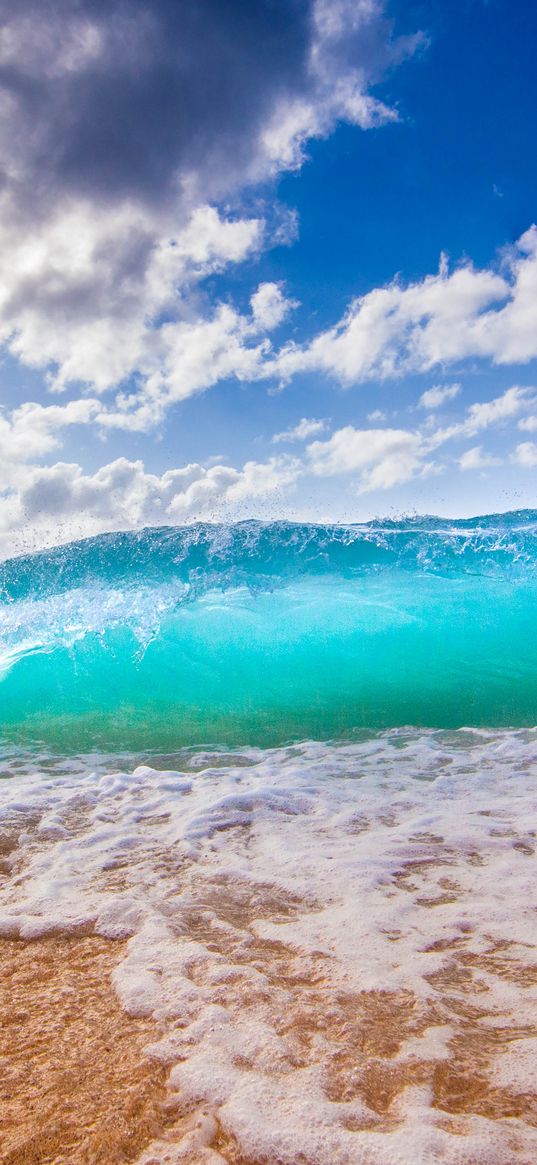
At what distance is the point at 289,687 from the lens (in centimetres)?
1177

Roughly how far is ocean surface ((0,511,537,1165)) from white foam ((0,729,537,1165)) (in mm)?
12

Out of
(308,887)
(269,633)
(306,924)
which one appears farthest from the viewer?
(269,633)

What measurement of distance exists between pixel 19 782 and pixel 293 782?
3.00 metres

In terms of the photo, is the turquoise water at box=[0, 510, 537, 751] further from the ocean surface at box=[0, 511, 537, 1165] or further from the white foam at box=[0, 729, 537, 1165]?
the white foam at box=[0, 729, 537, 1165]

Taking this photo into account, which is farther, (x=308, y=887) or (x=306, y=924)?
(x=308, y=887)

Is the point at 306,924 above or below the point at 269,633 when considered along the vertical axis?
below

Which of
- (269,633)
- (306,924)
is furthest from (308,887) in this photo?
(269,633)

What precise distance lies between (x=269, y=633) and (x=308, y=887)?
13.5 metres

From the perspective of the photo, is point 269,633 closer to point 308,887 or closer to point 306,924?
point 308,887

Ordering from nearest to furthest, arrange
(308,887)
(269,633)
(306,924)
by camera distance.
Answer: (306,924) → (308,887) → (269,633)

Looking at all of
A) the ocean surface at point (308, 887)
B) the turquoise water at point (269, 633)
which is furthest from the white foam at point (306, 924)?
the turquoise water at point (269, 633)

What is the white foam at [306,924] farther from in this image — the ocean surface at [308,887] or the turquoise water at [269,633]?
the turquoise water at [269,633]

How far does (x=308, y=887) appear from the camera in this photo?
317 centimetres

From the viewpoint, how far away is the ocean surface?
1618mm
